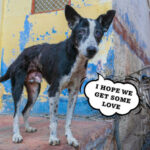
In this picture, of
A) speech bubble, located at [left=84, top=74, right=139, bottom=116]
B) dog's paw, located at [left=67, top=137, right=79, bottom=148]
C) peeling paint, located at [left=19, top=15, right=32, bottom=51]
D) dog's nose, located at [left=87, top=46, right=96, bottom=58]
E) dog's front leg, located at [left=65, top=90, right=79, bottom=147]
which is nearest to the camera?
dog's nose, located at [left=87, top=46, right=96, bottom=58]

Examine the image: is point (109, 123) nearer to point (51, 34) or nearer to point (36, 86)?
point (36, 86)

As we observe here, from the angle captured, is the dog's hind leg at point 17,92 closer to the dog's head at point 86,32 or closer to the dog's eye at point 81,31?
the dog's head at point 86,32

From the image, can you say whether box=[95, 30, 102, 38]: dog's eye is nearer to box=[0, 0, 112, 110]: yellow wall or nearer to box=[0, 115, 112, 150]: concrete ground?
box=[0, 115, 112, 150]: concrete ground

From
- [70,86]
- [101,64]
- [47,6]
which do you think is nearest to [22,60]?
[70,86]

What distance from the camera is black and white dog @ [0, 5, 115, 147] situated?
7.06ft

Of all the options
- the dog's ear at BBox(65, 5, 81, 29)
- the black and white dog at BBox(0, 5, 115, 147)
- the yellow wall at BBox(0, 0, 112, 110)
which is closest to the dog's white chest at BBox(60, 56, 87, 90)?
the black and white dog at BBox(0, 5, 115, 147)

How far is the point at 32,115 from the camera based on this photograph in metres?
4.52

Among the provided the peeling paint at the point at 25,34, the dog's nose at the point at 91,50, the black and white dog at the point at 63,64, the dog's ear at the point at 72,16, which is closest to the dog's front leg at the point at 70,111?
the black and white dog at the point at 63,64

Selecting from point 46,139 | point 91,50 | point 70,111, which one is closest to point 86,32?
point 91,50

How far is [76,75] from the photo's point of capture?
2400 mm

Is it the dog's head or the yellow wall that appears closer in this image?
the dog's head

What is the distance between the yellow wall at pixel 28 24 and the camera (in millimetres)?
4359

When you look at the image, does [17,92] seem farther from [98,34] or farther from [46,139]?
[98,34]

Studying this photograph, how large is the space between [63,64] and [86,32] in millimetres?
501
